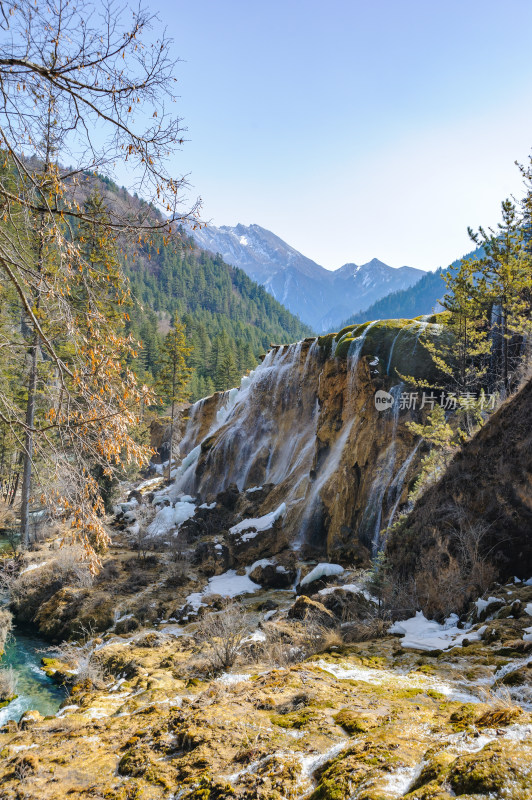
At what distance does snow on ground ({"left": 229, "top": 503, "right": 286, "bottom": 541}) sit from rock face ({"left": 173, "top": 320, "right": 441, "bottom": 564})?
1.07 ft

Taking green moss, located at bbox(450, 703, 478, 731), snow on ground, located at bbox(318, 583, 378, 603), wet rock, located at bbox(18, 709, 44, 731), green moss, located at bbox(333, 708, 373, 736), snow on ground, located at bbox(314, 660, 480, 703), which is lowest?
snow on ground, located at bbox(318, 583, 378, 603)

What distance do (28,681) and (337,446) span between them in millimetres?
12959

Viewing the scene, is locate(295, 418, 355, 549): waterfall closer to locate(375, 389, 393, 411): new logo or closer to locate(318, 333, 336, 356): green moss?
locate(375, 389, 393, 411): new logo

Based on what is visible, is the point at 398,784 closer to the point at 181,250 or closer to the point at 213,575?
the point at 181,250

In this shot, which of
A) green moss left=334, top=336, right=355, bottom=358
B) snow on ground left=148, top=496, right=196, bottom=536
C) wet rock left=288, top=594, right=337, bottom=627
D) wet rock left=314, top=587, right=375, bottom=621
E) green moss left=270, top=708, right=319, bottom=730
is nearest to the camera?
green moss left=270, top=708, right=319, bottom=730

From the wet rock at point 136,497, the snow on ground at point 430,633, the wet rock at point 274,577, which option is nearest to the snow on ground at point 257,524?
the wet rock at point 274,577

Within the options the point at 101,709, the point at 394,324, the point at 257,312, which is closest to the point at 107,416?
the point at 101,709

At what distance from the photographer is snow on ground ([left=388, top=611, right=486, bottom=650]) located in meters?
5.89

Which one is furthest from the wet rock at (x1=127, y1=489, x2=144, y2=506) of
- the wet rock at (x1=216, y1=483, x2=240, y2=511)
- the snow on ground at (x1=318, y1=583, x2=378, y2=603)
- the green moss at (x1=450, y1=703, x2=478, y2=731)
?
the green moss at (x1=450, y1=703, x2=478, y2=731)

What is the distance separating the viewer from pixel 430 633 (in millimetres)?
6762

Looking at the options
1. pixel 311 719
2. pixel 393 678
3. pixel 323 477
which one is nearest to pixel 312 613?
pixel 393 678

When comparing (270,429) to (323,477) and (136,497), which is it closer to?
(323,477)

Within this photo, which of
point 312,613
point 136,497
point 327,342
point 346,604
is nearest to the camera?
point 312,613

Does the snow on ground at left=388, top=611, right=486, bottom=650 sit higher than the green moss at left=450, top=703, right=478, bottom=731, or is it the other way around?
the green moss at left=450, top=703, right=478, bottom=731
